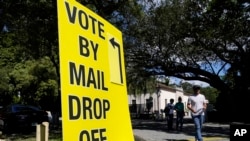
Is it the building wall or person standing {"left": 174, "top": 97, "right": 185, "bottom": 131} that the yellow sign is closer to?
person standing {"left": 174, "top": 97, "right": 185, "bottom": 131}

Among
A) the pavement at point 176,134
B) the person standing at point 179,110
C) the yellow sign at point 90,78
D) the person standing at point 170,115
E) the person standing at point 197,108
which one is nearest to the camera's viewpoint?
the yellow sign at point 90,78

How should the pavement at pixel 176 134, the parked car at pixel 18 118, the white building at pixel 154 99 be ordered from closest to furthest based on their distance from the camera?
1. the pavement at pixel 176 134
2. the parked car at pixel 18 118
3. the white building at pixel 154 99

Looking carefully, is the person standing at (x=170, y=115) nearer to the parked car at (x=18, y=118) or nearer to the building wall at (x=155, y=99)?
the parked car at (x=18, y=118)

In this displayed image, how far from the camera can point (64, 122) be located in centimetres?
310

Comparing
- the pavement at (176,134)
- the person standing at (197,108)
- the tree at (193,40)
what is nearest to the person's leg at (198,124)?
the person standing at (197,108)

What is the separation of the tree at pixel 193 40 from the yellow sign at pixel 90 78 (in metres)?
17.1

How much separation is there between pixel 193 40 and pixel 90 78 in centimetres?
2755

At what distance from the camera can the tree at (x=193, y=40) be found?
81.9ft

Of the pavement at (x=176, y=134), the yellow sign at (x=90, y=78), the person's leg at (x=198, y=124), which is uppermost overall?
the yellow sign at (x=90, y=78)

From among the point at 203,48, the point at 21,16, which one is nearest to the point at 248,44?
the point at 203,48

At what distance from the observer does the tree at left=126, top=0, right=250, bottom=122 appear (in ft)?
81.9

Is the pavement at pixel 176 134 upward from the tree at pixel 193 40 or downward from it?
downward

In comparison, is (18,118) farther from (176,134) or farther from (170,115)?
(176,134)

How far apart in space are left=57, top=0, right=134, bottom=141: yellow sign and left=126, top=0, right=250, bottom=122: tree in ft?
56.2
